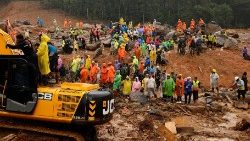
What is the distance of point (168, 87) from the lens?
1995 cm

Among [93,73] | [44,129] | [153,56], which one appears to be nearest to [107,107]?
[44,129]

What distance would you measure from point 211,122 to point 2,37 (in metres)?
9.60

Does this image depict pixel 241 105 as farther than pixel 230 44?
No

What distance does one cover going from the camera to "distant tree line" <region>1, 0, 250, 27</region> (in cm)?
5619

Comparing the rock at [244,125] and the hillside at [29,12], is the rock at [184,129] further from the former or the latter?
the hillside at [29,12]

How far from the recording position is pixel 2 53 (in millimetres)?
11477

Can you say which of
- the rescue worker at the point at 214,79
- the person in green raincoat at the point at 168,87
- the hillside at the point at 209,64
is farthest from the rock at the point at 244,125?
the hillside at the point at 209,64

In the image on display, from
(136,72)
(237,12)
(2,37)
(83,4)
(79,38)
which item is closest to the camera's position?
(2,37)

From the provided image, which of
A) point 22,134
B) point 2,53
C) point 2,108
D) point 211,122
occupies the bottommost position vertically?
point 211,122

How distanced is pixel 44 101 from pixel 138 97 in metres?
9.33

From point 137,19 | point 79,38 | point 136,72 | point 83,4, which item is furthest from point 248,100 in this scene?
point 83,4

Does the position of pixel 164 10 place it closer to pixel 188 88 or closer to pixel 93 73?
pixel 93 73

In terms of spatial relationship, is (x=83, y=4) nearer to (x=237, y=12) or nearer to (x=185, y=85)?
(x=237, y=12)

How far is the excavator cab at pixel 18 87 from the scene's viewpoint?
35.5 ft
